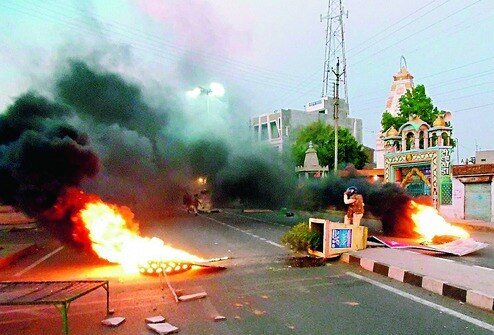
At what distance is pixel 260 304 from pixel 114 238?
4.53m

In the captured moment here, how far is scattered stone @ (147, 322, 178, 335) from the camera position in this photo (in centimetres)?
445

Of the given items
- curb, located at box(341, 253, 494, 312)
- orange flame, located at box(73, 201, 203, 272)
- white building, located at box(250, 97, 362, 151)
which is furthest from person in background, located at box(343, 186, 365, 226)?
white building, located at box(250, 97, 362, 151)

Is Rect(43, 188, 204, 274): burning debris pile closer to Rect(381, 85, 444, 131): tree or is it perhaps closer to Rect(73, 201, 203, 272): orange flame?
Rect(73, 201, 203, 272): orange flame

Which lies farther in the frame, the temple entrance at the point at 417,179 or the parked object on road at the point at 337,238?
the temple entrance at the point at 417,179

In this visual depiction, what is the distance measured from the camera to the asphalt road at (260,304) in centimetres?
461

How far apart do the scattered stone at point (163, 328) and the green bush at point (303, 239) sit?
498 centimetres

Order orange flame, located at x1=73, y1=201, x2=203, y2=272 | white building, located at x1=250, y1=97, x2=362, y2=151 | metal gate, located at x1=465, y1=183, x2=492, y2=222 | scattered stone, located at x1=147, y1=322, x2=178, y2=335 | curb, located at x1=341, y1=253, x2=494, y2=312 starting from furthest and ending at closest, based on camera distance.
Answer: white building, located at x1=250, y1=97, x2=362, y2=151 → metal gate, located at x1=465, y1=183, x2=492, y2=222 → orange flame, located at x1=73, y1=201, x2=203, y2=272 → curb, located at x1=341, y1=253, x2=494, y2=312 → scattered stone, located at x1=147, y1=322, x2=178, y2=335

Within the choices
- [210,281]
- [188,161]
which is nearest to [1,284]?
[210,281]

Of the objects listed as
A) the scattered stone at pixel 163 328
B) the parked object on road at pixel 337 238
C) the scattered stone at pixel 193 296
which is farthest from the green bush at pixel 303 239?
the scattered stone at pixel 163 328

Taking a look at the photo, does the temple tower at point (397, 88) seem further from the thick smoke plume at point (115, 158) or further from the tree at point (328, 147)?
the thick smoke plume at point (115, 158)

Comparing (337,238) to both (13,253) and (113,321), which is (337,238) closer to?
(113,321)

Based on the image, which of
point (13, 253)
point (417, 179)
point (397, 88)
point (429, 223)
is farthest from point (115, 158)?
point (397, 88)

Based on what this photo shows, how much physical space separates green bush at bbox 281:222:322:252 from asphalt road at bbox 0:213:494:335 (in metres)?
0.69

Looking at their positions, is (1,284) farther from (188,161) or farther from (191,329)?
(188,161)
